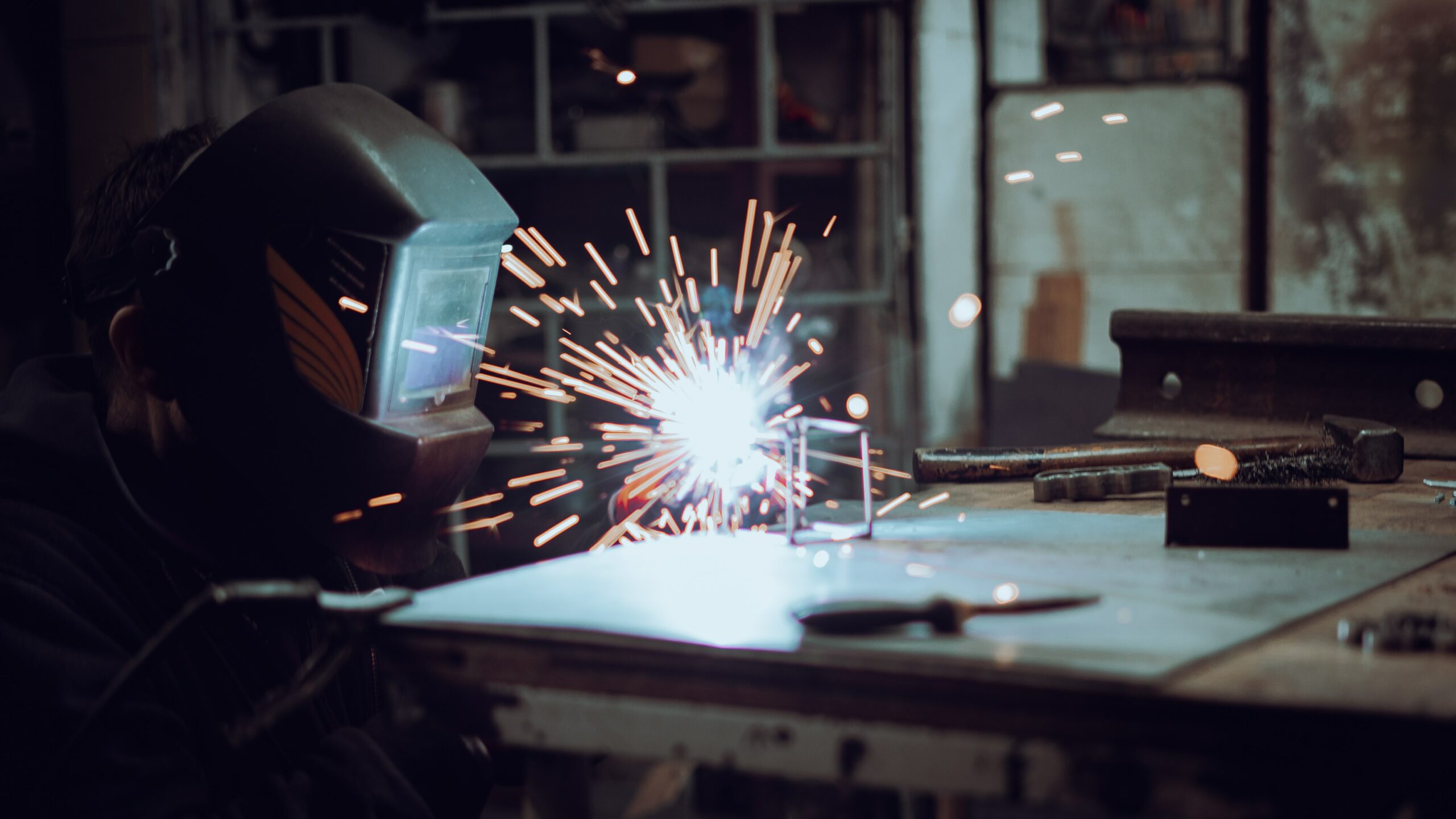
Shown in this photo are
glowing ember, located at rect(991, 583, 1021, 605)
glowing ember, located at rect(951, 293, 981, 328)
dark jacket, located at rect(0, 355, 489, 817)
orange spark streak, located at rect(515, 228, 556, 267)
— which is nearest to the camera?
glowing ember, located at rect(991, 583, 1021, 605)

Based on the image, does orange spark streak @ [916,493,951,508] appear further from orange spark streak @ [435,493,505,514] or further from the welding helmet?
orange spark streak @ [435,493,505,514]

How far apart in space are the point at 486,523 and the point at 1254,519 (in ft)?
10.1

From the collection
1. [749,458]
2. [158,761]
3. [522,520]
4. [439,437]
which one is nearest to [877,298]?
[522,520]

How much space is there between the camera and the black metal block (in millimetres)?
1536

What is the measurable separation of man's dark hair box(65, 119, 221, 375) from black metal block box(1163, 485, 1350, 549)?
140cm

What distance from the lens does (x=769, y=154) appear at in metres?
4.14

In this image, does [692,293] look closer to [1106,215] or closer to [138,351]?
[1106,215]

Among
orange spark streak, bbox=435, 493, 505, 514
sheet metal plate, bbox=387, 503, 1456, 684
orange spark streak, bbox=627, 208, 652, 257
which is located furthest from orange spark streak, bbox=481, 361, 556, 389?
sheet metal plate, bbox=387, 503, 1456, 684

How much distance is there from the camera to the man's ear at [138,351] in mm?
1631

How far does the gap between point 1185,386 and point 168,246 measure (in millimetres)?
2050

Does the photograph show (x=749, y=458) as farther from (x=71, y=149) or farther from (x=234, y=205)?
(x=71, y=149)

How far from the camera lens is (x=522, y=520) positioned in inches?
181

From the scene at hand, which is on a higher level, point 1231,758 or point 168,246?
point 168,246

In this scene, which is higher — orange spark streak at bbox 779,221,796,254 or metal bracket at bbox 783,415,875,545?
orange spark streak at bbox 779,221,796,254
